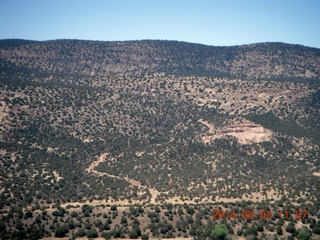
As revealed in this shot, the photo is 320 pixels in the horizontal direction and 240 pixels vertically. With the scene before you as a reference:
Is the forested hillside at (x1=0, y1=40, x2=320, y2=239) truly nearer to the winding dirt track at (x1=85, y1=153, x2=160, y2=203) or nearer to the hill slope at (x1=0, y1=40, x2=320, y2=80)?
the winding dirt track at (x1=85, y1=153, x2=160, y2=203)

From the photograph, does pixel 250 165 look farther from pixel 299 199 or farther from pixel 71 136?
pixel 71 136

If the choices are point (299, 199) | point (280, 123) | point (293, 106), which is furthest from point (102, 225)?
point (293, 106)

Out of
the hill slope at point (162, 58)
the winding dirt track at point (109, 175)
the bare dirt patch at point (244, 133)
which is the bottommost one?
the winding dirt track at point (109, 175)

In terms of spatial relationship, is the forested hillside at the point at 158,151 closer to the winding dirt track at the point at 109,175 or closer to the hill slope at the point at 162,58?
the winding dirt track at the point at 109,175

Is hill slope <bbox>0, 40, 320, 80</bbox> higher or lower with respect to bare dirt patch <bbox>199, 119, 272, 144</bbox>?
higher
